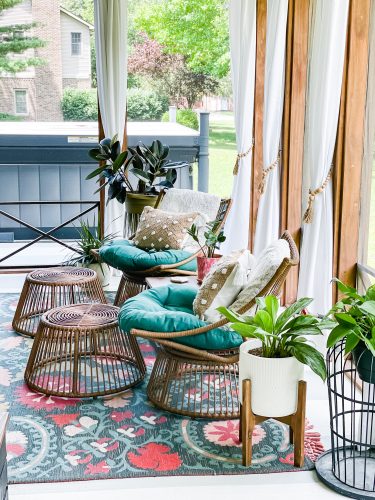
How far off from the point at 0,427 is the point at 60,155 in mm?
4788

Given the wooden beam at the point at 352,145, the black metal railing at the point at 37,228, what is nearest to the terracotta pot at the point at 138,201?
the black metal railing at the point at 37,228

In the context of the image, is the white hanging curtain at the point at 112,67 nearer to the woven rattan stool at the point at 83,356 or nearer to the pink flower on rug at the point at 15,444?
the woven rattan stool at the point at 83,356

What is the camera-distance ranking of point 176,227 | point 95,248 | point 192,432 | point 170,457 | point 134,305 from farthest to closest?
point 95,248 → point 176,227 → point 134,305 → point 192,432 → point 170,457

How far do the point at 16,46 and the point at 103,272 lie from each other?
2159mm

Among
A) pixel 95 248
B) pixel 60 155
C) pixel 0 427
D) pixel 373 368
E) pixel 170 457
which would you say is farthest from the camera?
pixel 60 155

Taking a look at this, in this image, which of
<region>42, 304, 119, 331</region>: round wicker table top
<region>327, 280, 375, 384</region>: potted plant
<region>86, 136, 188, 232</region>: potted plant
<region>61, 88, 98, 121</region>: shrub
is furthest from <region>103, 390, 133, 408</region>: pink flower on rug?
<region>61, 88, 98, 121</region>: shrub

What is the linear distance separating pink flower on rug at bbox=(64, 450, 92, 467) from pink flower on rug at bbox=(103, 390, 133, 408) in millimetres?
528

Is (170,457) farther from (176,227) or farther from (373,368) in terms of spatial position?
(176,227)

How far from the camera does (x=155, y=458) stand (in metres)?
3.11

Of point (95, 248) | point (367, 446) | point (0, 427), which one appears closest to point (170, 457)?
point (367, 446)

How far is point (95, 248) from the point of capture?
604 cm

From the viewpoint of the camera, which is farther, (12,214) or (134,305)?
(12,214)

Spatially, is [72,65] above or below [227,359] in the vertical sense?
above

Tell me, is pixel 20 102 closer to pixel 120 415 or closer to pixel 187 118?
pixel 187 118
